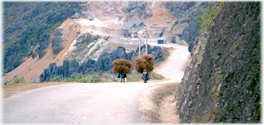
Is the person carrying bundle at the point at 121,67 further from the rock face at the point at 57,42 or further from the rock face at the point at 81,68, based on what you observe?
the rock face at the point at 57,42

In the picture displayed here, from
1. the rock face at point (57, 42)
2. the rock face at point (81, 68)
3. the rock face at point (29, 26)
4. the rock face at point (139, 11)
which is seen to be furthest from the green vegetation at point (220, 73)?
the rock face at point (139, 11)

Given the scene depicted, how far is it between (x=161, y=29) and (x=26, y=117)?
72.1 metres

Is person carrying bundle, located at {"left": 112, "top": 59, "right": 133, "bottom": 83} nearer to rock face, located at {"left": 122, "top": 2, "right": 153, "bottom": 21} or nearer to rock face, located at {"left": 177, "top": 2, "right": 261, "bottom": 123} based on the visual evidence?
rock face, located at {"left": 177, "top": 2, "right": 261, "bottom": 123}

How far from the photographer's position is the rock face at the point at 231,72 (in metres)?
4.62

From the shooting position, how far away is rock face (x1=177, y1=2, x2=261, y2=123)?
15.2ft

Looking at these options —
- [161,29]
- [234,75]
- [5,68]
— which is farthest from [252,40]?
[5,68]

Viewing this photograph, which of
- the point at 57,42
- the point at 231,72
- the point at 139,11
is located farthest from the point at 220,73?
the point at 139,11

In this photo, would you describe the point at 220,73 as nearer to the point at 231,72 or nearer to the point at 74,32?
the point at 231,72

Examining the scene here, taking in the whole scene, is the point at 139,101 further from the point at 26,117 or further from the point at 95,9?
the point at 95,9

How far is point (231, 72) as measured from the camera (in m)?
5.26

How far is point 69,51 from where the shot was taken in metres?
69.1

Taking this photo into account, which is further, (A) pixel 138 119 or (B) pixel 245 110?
(A) pixel 138 119

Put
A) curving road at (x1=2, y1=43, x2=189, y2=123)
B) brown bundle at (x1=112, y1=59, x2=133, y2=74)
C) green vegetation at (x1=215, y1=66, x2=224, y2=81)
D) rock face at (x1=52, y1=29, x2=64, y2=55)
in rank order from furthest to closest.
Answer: rock face at (x1=52, y1=29, x2=64, y2=55) < brown bundle at (x1=112, y1=59, x2=133, y2=74) < curving road at (x1=2, y1=43, x2=189, y2=123) < green vegetation at (x1=215, y1=66, x2=224, y2=81)

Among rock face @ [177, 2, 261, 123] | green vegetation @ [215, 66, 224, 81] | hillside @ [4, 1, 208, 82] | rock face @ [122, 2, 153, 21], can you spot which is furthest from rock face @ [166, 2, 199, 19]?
green vegetation @ [215, 66, 224, 81]
